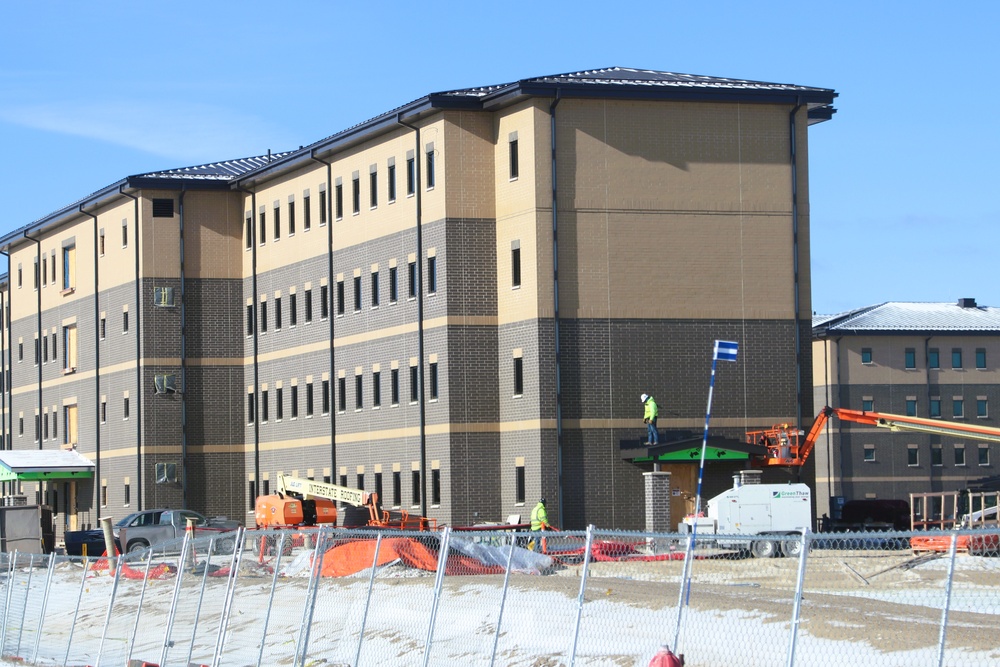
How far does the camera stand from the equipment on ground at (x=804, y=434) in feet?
153

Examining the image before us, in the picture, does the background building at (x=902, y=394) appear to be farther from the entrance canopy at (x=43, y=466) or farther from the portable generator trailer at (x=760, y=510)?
the portable generator trailer at (x=760, y=510)

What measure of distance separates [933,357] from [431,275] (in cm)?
4709

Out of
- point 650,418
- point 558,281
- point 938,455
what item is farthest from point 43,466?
point 938,455

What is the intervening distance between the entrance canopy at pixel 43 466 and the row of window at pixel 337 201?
12103 mm

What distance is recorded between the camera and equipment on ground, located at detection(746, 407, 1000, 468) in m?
46.5

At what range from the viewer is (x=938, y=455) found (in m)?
88.2

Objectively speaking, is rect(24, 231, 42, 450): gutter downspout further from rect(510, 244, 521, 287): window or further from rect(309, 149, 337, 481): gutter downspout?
rect(510, 244, 521, 287): window

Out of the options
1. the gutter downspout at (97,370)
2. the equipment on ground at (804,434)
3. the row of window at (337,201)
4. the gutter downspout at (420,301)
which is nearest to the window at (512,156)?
the row of window at (337,201)

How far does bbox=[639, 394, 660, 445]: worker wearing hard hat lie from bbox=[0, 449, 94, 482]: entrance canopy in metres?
27.7

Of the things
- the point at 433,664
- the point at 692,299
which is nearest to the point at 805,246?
the point at 692,299

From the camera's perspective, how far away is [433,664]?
18.3 meters

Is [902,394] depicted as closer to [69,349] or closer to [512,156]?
[69,349]

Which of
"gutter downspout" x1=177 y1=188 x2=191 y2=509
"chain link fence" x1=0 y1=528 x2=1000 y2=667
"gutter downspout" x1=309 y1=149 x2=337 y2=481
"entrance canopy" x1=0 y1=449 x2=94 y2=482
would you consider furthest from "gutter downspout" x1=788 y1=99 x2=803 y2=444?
"entrance canopy" x1=0 y1=449 x2=94 y2=482

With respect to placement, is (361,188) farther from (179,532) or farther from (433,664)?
(433,664)
